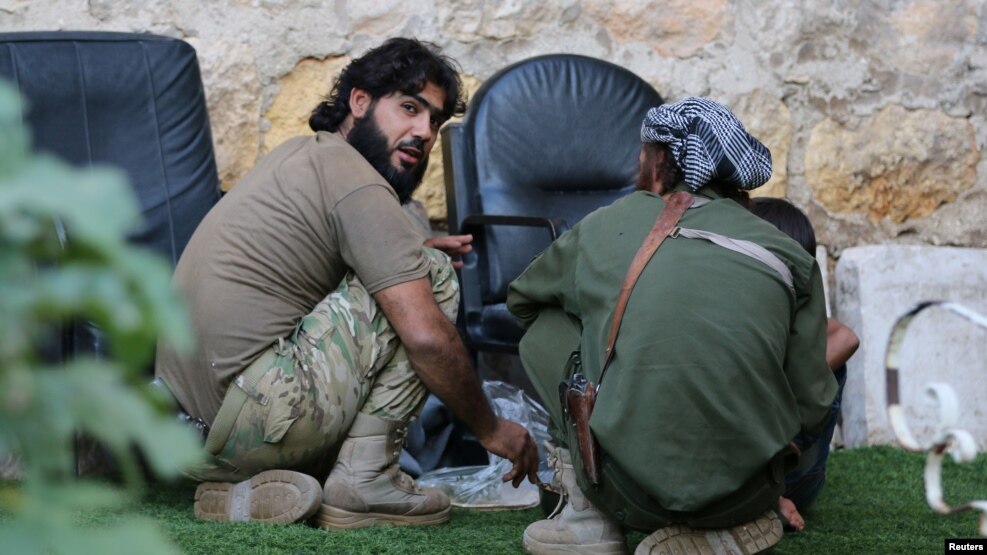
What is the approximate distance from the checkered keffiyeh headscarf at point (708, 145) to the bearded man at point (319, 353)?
0.65 metres

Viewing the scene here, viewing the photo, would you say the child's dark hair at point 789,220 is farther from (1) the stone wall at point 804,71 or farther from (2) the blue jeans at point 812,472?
(1) the stone wall at point 804,71

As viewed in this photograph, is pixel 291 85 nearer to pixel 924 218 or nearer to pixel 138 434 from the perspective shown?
pixel 924 218

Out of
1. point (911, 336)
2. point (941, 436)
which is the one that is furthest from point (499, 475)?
point (941, 436)

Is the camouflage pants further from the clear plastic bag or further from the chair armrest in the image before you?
the chair armrest

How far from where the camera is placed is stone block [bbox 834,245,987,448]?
12.6 ft

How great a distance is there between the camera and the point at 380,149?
296 cm

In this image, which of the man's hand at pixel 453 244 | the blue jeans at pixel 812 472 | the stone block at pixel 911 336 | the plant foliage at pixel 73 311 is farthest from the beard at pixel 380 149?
the plant foliage at pixel 73 311

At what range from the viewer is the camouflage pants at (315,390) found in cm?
253

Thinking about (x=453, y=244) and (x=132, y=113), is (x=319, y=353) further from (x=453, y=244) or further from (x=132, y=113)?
(x=132, y=113)

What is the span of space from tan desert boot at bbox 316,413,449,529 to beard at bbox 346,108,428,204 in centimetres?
62

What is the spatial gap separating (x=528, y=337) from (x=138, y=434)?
1810 millimetres

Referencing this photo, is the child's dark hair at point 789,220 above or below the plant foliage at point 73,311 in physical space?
below

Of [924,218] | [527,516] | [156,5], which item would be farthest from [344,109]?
[924,218]

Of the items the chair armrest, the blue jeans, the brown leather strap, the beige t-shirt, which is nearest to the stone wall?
the chair armrest
